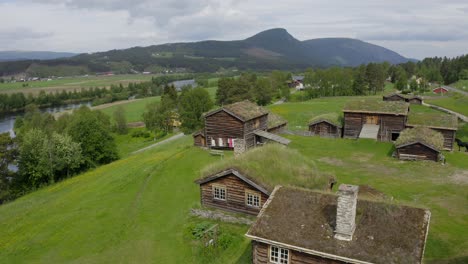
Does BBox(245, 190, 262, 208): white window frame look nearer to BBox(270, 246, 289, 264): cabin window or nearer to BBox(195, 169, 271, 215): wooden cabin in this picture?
BBox(195, 169, 271, 215): wooden cabin

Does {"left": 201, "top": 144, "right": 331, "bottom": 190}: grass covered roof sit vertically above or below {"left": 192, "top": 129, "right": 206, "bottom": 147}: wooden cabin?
above

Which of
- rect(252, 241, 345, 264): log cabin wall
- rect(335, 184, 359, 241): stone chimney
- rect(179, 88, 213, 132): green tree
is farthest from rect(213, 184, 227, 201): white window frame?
rect(179, 88, 213, 132): green tree

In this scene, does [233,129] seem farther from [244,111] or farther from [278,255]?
[278,255]

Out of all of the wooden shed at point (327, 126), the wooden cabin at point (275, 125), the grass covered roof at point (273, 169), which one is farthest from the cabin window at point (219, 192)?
the wooden shed at point (327, 126)

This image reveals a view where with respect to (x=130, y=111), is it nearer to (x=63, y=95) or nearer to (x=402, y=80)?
(x=63, y=95)

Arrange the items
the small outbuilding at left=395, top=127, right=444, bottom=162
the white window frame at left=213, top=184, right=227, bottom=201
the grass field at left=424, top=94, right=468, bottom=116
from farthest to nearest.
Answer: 1. the grass field at left=424, top=94, right=468, bottom=116
2. the small outbuilding at left=395, top=127, right=444, bottom=162
3. the white window frame at left=213, top=184, right=227, bottom=201

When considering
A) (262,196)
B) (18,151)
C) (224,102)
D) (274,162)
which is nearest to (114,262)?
(262,196)
